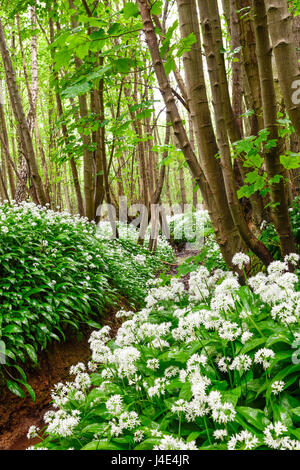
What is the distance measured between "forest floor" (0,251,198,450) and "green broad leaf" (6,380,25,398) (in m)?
0.14

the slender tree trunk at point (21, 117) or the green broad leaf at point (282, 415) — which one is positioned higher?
the slender tree trunk at point (21, 117)

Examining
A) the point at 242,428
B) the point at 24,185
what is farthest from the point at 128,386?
the point at 24,185

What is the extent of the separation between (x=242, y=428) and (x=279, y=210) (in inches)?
72.5

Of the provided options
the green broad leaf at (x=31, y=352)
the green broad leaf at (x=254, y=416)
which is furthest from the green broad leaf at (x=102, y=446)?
the green broad leaf at (x=31, y=352)

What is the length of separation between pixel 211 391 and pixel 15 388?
2.54 meters

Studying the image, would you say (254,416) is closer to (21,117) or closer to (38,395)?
(38,395)

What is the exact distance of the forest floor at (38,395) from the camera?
10.2 ft

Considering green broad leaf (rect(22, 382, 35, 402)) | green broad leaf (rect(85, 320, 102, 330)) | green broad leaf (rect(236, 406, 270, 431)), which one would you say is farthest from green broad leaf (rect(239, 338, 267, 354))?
green broad leaf (rect(85, 320, 102, 330))

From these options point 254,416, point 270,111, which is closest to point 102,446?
point 254,416

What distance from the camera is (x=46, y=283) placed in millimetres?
4277

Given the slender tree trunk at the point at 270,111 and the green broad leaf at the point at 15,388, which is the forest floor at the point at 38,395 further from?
the slender tree trunk at the point at 270,111

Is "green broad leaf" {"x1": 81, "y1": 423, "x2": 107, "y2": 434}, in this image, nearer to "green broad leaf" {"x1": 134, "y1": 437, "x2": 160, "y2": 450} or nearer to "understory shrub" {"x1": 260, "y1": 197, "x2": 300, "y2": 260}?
"green broad leaf" {"x1": 134, "y1": 437, "x2": 160, "y2": 450}

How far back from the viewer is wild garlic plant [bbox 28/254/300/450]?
60.0 inches

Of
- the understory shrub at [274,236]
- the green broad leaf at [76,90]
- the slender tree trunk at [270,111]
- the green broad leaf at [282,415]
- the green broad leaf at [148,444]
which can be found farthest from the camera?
the understory shrub at [274,236]
